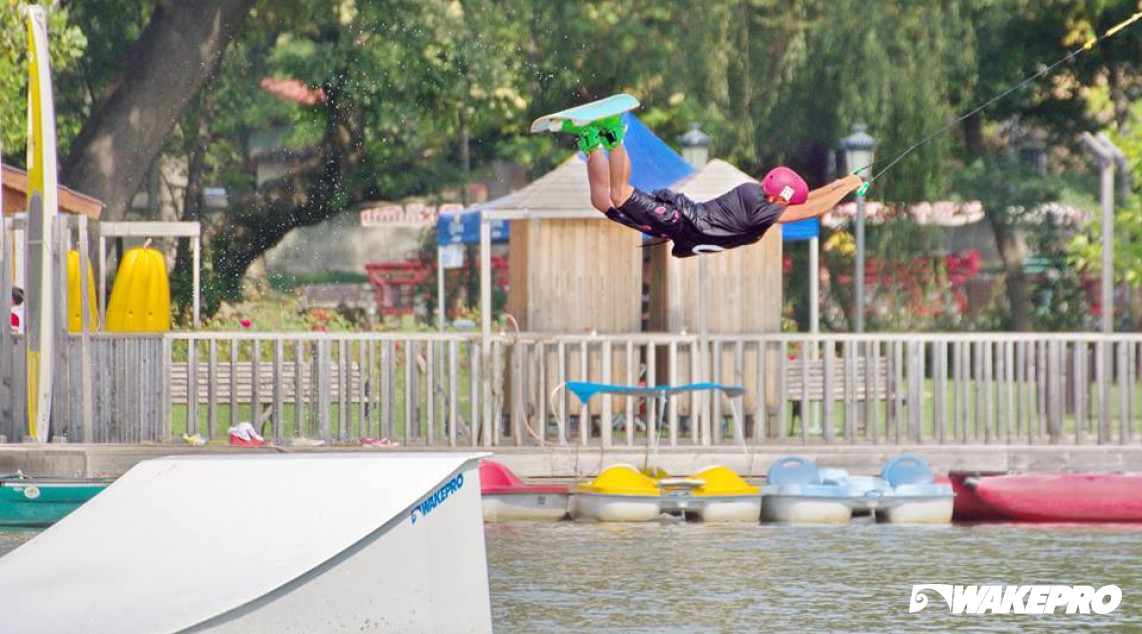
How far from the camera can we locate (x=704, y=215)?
610 inches

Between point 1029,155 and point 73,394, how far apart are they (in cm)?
2987

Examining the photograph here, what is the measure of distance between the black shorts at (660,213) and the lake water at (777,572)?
10.1 ft

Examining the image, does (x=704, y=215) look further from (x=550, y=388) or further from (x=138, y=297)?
(x=138, y=297)

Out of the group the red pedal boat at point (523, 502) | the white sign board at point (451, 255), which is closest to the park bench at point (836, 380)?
the red pedal boat at point (523, 502)

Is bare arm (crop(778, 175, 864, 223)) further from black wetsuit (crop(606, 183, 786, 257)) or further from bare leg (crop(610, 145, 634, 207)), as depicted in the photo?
bare leg (crop(610, 145, 634, 207))

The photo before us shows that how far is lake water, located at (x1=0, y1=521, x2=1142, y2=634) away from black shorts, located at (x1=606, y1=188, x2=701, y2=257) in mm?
3064

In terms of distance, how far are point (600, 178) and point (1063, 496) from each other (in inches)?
410

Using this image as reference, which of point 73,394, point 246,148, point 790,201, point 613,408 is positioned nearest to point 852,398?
point 613,408

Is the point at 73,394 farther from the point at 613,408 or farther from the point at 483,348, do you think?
the point at 613,408

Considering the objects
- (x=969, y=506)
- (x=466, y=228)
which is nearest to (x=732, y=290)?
(x=969, y=506)

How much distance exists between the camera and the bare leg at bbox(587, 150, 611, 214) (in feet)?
50.0

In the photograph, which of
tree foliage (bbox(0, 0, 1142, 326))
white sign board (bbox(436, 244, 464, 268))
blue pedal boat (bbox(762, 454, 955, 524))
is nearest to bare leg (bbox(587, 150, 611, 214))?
blue pedal boat (bbox(762, 454, 955, 524))

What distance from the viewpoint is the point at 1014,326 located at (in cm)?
4547

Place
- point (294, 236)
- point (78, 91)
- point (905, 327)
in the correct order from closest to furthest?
point (78, 91)
point (905, 327)
point (294, 236)
